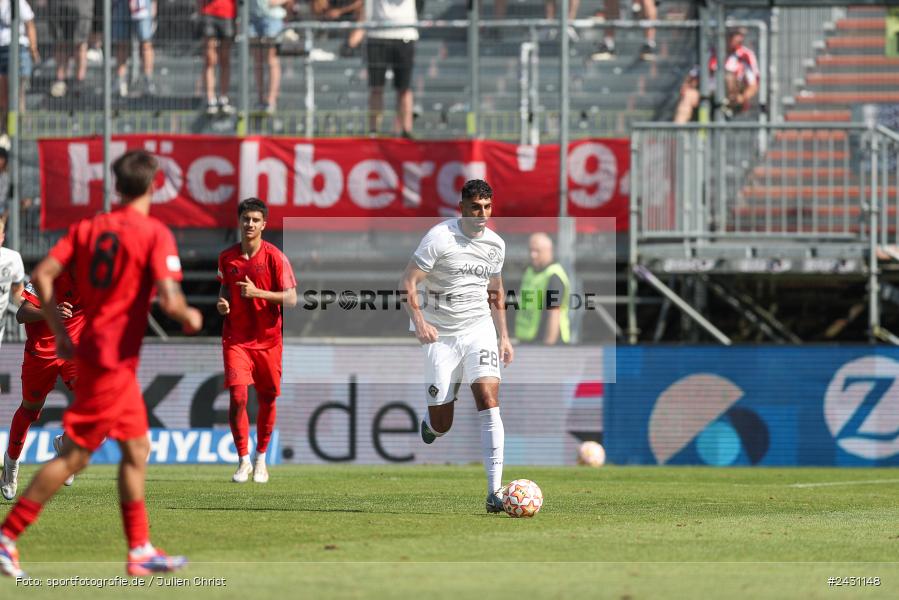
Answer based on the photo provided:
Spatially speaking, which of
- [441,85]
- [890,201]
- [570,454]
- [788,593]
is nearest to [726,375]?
[570,454]

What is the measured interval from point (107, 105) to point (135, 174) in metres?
14.2

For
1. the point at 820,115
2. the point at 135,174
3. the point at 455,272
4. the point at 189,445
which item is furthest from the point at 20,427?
the point at 820,115

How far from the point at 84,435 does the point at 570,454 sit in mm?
13808

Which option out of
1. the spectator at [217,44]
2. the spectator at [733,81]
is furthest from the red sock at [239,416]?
the spectator at [733,81]

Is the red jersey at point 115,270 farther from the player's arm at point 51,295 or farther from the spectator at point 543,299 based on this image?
the spectator at point 543,299

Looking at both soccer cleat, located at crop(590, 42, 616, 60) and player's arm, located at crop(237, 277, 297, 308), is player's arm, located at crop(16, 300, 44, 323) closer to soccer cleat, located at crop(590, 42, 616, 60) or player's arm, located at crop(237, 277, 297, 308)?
player's arm, located at crop(237, 277, 297, 308)

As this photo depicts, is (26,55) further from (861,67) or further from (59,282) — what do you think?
(861,67)

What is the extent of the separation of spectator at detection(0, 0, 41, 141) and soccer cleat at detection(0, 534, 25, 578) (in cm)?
1542

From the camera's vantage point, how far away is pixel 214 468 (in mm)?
19516

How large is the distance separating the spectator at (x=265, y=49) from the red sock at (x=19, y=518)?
15.0 m

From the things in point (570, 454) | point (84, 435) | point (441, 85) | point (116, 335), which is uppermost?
point (441, 85)

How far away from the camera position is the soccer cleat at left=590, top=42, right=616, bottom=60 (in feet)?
76.3

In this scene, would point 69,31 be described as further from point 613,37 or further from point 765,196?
point 765,196

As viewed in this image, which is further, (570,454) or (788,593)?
(570,454)
